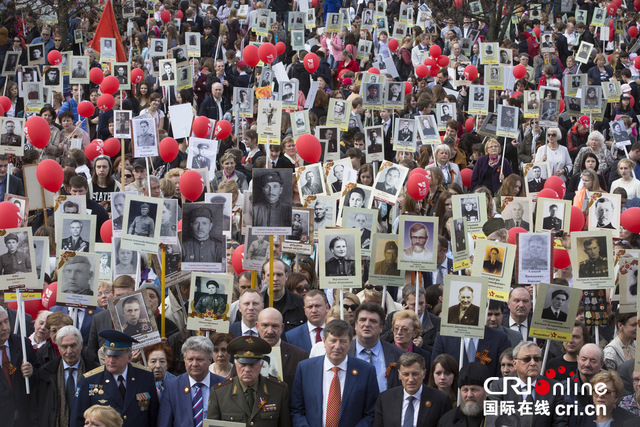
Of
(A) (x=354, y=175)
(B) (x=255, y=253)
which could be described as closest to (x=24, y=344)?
(B) (x=255, y=253)

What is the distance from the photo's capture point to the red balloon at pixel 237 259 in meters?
10.6

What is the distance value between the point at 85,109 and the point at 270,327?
10247 millimetres

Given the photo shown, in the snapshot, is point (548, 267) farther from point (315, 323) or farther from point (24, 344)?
point (24, 344)

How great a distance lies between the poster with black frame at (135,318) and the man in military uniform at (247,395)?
3.93 feet

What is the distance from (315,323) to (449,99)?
Answer: 9.85 m

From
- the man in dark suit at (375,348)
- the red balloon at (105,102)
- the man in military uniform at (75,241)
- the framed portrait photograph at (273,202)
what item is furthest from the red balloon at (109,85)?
the man in dark suit at (375,348)

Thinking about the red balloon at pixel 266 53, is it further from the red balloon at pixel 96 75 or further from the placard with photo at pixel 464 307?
the placard with photo at pixel 464 307

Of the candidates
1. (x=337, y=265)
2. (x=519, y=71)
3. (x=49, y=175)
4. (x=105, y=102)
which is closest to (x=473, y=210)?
(x=337, y=265)

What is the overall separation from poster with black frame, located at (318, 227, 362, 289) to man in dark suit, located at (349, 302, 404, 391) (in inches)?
44.9

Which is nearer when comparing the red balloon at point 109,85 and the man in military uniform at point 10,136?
the man in military uniform at point 10,136

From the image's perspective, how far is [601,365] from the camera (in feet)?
27.5

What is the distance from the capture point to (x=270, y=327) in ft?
25.6

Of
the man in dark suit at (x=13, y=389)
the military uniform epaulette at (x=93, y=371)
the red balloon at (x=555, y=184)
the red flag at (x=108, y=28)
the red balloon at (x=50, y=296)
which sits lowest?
the man in dark suit at (x=13, y=389)

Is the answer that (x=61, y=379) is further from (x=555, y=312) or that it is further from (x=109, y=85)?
(x=109, y=85)
